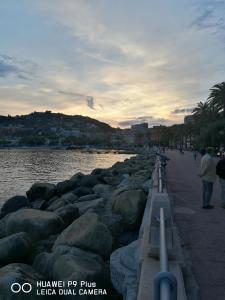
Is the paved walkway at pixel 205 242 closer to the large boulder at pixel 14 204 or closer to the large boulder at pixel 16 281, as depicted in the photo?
the large boulder at pixel 16 281

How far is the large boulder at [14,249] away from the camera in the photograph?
305 inches

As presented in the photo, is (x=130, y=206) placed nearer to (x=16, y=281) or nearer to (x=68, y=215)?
(x=68, y=215)

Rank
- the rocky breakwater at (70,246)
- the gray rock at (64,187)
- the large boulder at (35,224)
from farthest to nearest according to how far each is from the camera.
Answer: the gray rock at (64,187)
the large boulder at (35,224)
the rocky breakwater at (70,246)

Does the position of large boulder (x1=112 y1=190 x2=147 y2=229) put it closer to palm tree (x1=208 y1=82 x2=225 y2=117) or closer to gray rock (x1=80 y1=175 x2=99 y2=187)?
gray rock (x1=80 y1=175 x2=99 y2=187)

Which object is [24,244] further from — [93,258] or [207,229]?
[207,229]

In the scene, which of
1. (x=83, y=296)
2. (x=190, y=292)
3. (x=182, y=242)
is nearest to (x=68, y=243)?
(x=83, y=296)

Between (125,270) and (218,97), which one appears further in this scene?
(218,97)

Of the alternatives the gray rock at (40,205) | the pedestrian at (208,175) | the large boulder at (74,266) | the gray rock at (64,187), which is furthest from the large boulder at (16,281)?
the gray rock at (64,187)

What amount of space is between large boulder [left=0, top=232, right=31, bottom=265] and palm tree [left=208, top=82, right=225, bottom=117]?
39568 millimetres

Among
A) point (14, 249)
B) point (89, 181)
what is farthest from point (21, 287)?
point (89, 181)

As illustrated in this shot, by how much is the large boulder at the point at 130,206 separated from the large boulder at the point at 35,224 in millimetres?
1578

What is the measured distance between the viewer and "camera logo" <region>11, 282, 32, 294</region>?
5675mm

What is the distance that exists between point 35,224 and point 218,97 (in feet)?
128

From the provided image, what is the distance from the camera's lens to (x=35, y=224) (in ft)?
30.9
